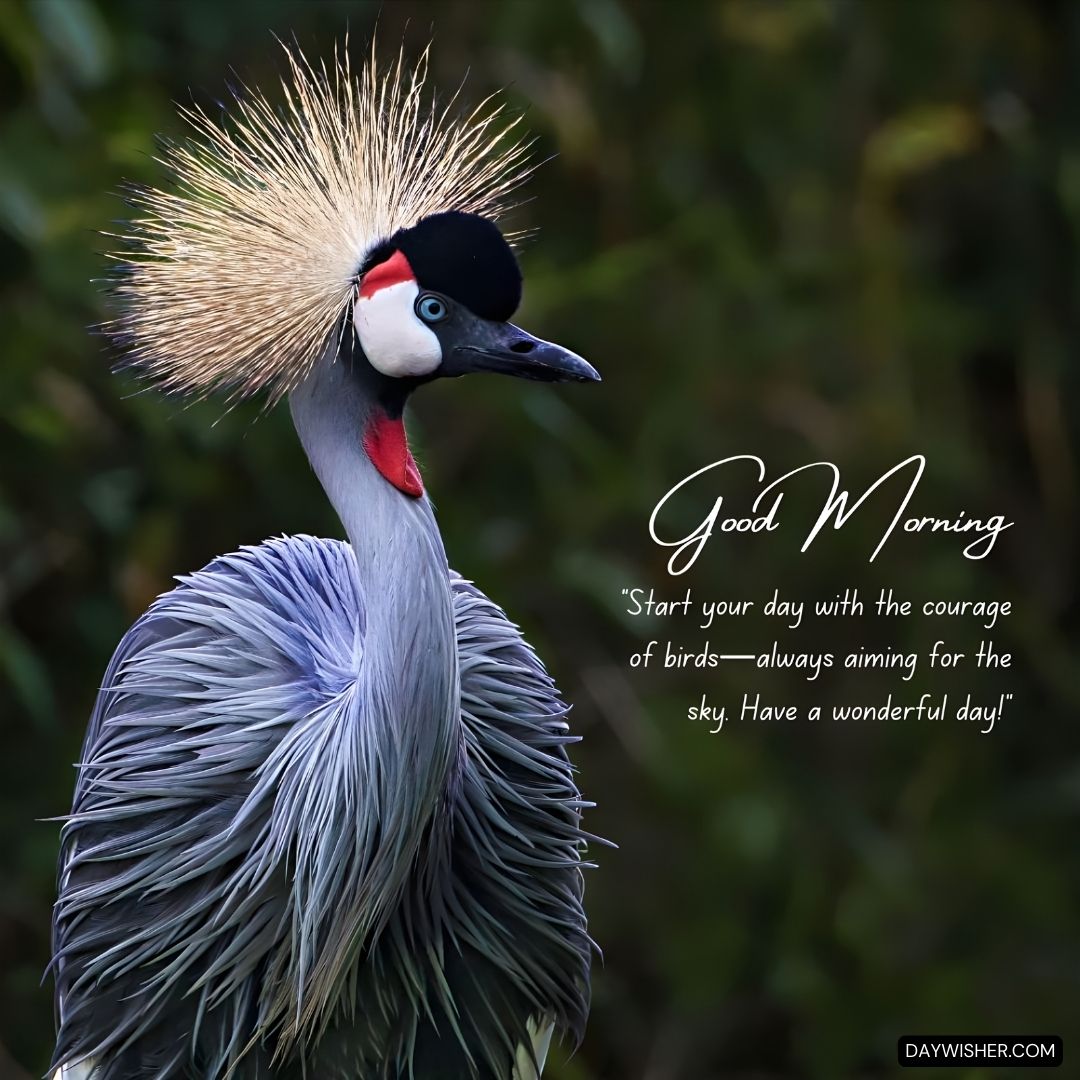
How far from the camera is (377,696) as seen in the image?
58.6 inches

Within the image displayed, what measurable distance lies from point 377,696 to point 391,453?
0.67 feet

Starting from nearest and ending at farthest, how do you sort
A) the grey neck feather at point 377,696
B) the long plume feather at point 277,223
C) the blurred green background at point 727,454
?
the grey neck feather at point 377,696, the long plume feather at point 277,223, the blurred green background at point 727,454

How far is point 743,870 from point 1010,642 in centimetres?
87

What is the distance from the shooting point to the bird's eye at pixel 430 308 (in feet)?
4.89

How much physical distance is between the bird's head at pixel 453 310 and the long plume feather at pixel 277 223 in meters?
0.06

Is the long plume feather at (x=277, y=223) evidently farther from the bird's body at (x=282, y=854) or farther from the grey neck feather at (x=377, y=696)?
the bird's body at (x=282, y=854)

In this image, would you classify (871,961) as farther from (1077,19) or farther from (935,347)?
(1077,19)

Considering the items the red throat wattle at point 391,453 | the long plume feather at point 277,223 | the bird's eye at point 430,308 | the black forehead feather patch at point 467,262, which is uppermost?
the long plume feather at point 277,223

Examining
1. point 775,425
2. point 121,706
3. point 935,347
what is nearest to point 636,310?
point 775,425

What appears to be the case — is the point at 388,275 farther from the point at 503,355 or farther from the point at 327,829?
the point at 327,829

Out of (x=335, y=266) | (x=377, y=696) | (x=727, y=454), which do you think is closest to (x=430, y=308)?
(x=335, y=266)

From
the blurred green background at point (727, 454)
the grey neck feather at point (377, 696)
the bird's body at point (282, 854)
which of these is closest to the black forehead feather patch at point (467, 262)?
the grey neck feather at point (377, 696)

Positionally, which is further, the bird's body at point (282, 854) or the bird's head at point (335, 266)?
the bird's body at point (282, 854)

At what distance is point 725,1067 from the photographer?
3.66 m
